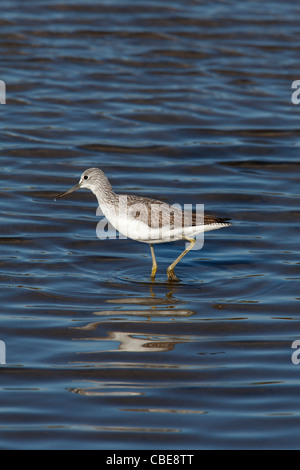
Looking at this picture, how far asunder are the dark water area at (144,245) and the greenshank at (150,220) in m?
0.55

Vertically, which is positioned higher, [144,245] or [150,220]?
[144,245]

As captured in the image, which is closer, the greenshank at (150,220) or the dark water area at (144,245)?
the dark water area at (144,245)

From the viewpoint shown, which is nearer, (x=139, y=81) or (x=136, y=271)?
(x=136, y=271)

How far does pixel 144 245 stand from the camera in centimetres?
1184

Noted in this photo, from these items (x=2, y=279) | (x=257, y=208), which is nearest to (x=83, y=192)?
(x=257, y=208)

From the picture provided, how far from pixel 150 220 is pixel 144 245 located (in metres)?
A: 1.61

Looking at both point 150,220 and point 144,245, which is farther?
point 144,245

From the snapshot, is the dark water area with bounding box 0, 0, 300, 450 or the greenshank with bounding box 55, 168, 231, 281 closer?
the dark water area with bounding box 0, 0, 300, 450

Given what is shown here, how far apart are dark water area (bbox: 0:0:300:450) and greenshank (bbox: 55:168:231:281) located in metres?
0.55

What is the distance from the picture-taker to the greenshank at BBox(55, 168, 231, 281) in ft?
33.4

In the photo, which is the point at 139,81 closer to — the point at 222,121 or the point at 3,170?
the point at 222,121

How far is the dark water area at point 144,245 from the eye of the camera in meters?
7.23

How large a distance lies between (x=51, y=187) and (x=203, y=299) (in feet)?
15.3

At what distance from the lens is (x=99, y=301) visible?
9.54 metres
